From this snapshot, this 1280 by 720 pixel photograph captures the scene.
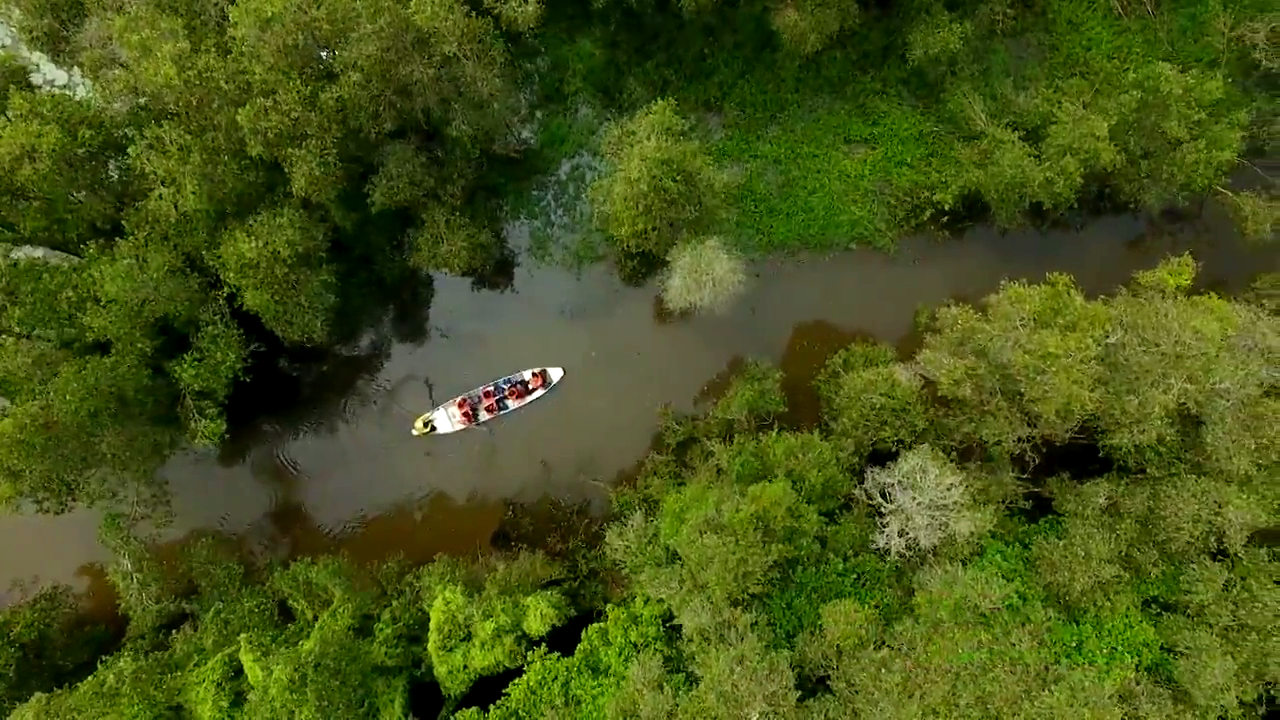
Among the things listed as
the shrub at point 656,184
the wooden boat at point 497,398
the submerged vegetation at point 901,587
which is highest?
the shrub at point 656,184

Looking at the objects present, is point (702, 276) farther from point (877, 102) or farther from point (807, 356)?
point (877, 102)

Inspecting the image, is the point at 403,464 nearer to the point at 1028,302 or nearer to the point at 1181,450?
the point at 1028,302

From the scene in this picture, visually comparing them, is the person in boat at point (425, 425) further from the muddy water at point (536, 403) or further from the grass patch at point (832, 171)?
the grass patch at point (832, 171)

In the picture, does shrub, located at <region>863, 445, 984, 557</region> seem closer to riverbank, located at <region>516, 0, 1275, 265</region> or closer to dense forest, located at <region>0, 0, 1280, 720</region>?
dense forest, located at <region>0, 0, 1280, 720</region>

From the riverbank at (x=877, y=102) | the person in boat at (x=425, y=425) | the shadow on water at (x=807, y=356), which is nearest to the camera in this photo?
the riverbank at (x=877, y=102)

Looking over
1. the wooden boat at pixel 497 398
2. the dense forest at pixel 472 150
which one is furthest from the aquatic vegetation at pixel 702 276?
the wooden boat at pixel 497 398

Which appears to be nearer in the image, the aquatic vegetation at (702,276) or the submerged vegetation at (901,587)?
the submerged vegetation at (901,587)
